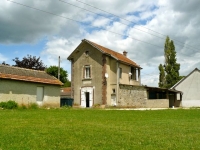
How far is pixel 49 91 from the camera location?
2781cm

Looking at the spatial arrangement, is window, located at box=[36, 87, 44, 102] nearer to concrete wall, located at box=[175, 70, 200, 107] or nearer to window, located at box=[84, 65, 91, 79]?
window, located at box=[84, 65, 91, 79]

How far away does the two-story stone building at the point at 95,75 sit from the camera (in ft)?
105

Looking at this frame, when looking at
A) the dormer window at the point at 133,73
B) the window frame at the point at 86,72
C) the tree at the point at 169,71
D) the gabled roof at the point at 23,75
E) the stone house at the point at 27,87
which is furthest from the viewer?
the tree at the point at 169,71

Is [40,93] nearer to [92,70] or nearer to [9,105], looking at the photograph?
[9,105]

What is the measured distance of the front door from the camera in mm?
32834

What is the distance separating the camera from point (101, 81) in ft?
105

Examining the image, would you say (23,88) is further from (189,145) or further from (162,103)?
(189,145)

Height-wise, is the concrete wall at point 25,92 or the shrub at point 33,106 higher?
the concrete wall at point 25,92

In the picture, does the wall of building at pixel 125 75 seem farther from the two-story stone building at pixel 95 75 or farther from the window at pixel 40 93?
the window at pixel 40 93

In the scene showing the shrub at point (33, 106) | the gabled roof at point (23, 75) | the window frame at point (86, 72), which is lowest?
the shrub at point (33, 106)

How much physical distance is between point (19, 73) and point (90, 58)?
32.5 feet

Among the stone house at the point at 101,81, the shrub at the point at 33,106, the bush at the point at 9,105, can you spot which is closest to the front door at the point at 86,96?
the stone house at the point at 101,81

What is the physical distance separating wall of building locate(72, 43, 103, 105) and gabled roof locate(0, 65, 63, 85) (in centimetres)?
558

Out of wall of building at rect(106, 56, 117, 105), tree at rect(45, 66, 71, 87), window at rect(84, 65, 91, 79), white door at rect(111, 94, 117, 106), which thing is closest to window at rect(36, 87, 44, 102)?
window at rect(84, 65, 91, 79)
